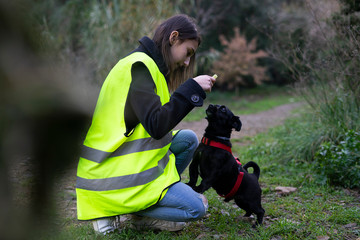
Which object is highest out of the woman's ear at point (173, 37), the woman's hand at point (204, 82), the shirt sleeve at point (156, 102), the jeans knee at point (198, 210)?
the woman's ear at point (173, 37)

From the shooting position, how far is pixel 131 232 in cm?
235

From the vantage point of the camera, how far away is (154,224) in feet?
7.90

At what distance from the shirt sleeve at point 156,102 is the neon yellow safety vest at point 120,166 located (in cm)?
5

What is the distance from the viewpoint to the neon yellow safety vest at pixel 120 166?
80.7 inches

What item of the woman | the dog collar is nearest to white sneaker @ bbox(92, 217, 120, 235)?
the woman

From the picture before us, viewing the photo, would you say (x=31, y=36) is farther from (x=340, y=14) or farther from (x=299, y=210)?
(x=340, y=14)

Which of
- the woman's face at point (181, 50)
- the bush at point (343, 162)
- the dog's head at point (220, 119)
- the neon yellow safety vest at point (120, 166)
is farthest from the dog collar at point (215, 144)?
the bush at point (343, 162)

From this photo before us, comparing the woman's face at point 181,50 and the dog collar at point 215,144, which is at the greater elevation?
the woman's face at point 181,50

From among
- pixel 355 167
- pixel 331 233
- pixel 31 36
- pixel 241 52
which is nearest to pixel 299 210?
pixel 331 233

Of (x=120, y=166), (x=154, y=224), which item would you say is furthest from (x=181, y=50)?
(x=154, y=224)

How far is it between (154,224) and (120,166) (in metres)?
0.61

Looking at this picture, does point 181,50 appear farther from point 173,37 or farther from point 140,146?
point 140,146

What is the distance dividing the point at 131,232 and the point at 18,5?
2.01 meters

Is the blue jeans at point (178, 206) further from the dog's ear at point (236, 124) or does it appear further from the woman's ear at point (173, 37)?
the woman's ear at point (173, 37)
